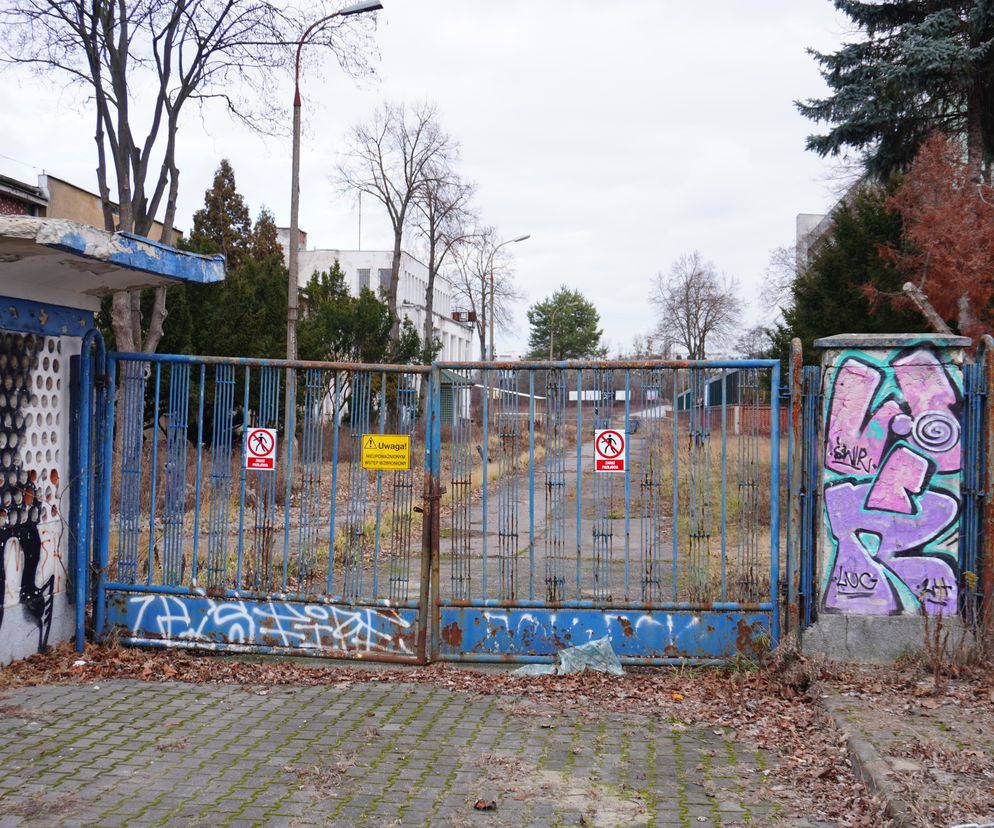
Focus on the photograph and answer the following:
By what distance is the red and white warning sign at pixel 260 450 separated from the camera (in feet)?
24.2

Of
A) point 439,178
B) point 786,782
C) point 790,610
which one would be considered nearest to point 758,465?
point 790,610

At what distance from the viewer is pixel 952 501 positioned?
6973 mm

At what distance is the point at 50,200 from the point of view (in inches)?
1087

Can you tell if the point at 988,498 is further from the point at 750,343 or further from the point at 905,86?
the point at 750,343

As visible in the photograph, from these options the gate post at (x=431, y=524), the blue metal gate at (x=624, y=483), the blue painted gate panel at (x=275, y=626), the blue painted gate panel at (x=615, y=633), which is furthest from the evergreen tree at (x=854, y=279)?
the blue painted gate panel at (x=275, y=626)

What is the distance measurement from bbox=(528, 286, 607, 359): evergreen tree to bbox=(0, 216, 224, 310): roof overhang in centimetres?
8187

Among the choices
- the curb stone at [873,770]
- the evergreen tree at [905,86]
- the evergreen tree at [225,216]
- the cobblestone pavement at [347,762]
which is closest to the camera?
the curb stone at [873,770]

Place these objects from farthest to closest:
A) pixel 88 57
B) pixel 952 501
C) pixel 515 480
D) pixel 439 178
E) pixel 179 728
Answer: pixel 439 178 < pixel 88 57 < pixel 515 480 < pixel 952 501 < pixel 179 728

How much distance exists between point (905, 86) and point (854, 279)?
666 centimetres

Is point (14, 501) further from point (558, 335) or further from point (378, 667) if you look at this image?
point (558, 335)

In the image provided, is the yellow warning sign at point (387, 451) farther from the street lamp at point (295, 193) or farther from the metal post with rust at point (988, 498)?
the street lamp at point (295, 193)

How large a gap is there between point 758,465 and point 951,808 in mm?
3100

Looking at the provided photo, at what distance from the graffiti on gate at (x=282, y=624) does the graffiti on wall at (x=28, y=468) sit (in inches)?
32.0

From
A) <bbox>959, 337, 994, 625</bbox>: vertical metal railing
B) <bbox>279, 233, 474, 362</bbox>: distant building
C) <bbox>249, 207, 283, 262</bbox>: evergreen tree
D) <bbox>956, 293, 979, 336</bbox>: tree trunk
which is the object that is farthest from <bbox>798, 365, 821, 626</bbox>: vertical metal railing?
<bbox>279, 233, 474, 362</bbox>: distant building
